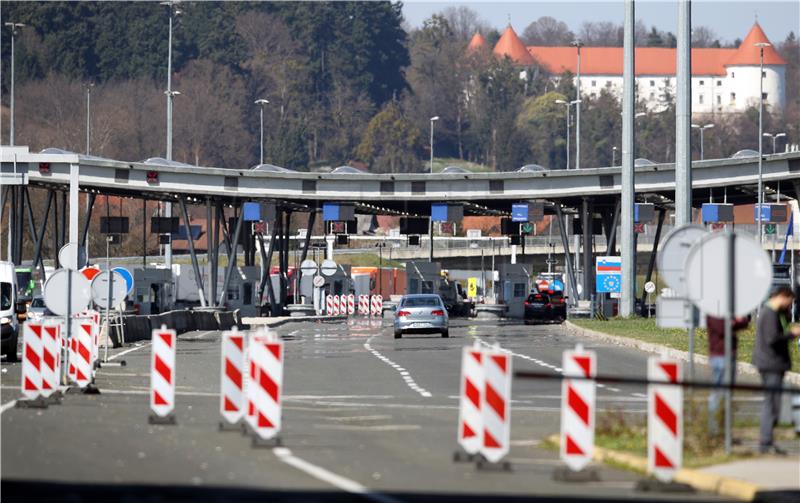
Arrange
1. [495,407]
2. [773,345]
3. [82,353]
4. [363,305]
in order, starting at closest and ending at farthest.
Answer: [495,407] → [773,345] → [82,353] → [363,305]

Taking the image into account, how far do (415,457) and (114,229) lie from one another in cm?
6649

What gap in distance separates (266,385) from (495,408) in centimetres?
289

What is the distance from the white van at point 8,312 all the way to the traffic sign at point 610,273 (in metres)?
24.3

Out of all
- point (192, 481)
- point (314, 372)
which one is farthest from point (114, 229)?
point (192, 481)

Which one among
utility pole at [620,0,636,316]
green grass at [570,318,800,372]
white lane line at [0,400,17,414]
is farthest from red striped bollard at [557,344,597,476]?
utility pole at [620,0,636,316]

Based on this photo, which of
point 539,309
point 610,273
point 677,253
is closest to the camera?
point 677,253

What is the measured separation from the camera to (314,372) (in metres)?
33.5

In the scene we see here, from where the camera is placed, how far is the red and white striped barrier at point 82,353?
25.9m

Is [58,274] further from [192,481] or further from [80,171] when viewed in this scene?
[80,171]

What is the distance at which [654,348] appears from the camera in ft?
135

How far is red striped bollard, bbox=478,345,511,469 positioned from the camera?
16.3 metres

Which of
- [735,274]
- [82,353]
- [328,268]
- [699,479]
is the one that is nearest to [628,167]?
[328,268]

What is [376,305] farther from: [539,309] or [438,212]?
[539,309]

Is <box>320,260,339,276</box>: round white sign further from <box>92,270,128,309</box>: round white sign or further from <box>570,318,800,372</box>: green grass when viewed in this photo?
Answer: <box>92,270,128,309</box>: round white sign
